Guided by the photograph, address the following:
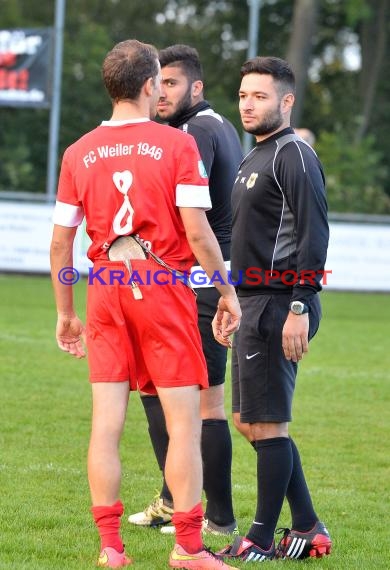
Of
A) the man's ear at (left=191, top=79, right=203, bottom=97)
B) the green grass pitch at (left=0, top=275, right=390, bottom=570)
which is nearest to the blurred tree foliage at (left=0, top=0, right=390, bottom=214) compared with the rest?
the green grass pitch at (left=0, top=275, right=390, bottom=570)

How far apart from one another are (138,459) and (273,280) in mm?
2570

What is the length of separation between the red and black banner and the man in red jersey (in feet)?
69.9

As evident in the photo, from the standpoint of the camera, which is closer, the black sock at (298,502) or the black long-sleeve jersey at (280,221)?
the black long-sleeve jersey at (280,221)

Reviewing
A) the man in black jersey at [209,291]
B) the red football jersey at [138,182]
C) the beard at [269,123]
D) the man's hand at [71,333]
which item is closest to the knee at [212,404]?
the man in black jersey at [209,291]

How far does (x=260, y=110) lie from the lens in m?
5.42

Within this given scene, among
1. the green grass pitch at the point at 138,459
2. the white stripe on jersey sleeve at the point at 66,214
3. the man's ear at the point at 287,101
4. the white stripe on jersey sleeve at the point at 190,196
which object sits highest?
the man's ear at the point at 287,101

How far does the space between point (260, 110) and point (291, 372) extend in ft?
4.06

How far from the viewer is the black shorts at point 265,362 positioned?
530 cm

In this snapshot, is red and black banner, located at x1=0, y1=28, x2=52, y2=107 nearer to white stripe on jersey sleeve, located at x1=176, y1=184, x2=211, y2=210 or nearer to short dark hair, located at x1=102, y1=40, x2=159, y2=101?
short dark hair, located at x1=102, y1=40, x2=159, y2=101

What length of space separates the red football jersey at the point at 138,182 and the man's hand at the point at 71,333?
376mm

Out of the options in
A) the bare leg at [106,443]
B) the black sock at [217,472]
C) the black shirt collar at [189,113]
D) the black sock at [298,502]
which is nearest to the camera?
the bare leg at [106,443]

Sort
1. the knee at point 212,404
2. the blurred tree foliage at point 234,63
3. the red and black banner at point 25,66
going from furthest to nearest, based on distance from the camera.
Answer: the blurred tree foliage at point 234,63 < the red and black banner at point 25,66 < the knee at point 212,404

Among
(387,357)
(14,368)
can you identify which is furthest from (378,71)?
(14,368)

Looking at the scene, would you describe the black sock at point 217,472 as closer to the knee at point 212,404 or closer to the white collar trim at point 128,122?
the knee at point 212,404
